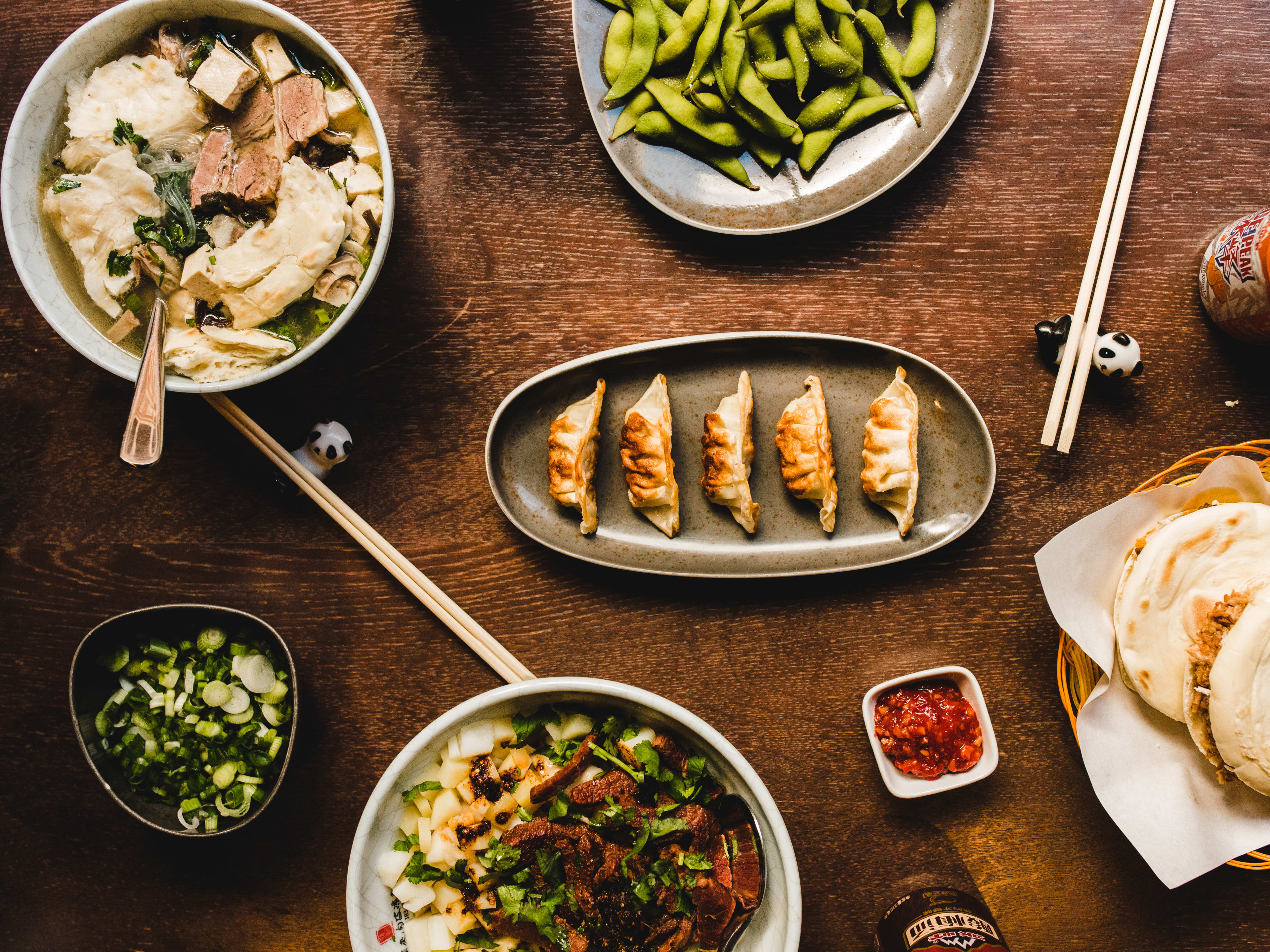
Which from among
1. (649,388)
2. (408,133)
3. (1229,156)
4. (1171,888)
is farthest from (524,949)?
(1229,156)

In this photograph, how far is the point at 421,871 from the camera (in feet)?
6.64

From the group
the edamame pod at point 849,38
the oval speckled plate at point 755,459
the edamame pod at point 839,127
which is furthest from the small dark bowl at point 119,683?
the edamame pod at point 849,38

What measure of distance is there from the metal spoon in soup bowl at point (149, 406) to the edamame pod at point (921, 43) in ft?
8.08

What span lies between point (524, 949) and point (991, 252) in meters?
2.75

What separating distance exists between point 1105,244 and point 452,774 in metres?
2.75

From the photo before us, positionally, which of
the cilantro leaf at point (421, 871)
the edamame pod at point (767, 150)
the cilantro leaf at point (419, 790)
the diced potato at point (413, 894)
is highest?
the edamame pod at point (767, 150)

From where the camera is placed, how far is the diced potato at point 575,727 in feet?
6.99

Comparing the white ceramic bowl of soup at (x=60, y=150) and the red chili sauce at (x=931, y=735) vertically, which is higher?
the white ceramic bowl of soup at (x=60, y=150)

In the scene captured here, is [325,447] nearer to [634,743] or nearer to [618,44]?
[634,743]

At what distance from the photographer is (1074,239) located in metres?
2.46

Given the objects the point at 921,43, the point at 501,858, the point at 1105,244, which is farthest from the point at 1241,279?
the point at 501,858

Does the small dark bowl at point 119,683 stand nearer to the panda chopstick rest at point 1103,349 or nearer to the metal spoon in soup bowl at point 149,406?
the metal spoon in soup bowl at point 149,406

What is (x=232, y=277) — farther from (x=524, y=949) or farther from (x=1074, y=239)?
(x=1074, y=239)

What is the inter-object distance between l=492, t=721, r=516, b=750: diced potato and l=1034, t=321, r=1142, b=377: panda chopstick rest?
7.13 ft
